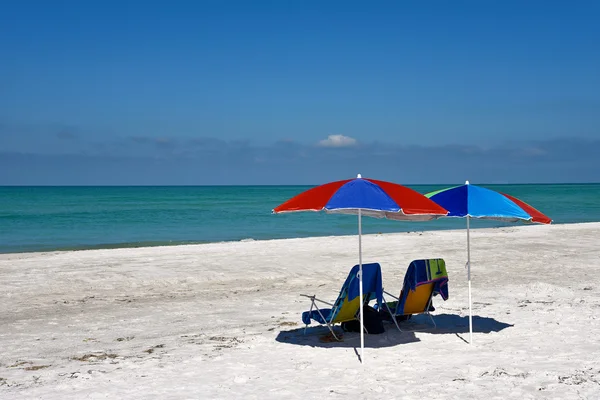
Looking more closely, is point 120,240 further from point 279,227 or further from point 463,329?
point 463,329

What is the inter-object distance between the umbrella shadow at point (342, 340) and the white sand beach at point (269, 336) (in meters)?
0.02

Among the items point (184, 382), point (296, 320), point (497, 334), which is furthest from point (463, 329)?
point (184, 382)

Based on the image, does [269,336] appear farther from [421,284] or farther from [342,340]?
[421,284]

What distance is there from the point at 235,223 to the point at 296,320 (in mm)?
28463

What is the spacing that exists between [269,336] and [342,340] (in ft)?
2.78

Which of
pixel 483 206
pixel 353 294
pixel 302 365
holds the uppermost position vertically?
pixel 483 206

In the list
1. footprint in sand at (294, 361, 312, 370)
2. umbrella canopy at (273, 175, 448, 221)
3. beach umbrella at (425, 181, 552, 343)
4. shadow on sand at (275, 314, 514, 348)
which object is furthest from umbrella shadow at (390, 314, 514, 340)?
umbrella canopy at (273, 175, 448, 221)

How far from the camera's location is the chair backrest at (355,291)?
638 centimetres

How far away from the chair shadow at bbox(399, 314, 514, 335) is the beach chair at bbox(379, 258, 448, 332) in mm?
366

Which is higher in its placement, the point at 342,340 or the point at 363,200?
the point at 363,200

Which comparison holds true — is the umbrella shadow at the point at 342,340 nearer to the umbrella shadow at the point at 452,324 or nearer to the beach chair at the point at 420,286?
the beach chair at the point at 420,286

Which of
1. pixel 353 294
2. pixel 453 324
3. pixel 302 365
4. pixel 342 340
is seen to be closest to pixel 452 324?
pixel 453 324

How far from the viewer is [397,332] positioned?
23.4 feet

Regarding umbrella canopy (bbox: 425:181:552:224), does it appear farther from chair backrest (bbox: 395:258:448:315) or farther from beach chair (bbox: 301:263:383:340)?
beach chair (bbox: 301:263:383:340)
